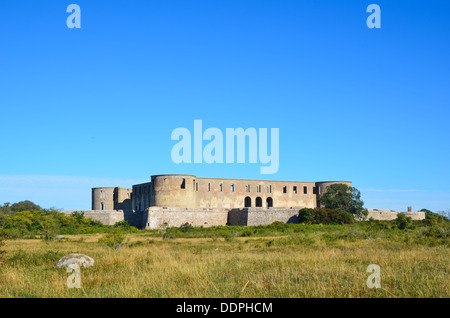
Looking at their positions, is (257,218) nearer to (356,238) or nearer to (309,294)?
(356,238)

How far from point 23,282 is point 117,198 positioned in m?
53.0

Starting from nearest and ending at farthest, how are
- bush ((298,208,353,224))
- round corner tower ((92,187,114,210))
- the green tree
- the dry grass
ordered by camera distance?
the dry grass
bush ((298,208,353,224))
the green tree
round corner tower ((92,187,114,210))

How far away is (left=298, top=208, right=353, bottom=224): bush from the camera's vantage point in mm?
48062

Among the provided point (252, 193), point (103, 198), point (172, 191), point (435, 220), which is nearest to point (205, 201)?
point (172, 191)

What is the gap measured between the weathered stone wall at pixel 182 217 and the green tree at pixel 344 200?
13.3 m

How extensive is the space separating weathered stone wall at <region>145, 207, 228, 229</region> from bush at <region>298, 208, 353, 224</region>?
9.72m

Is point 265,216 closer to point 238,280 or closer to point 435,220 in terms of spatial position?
point 435,220

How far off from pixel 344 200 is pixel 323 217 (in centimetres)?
877

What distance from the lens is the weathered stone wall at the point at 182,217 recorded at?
48.3 metres

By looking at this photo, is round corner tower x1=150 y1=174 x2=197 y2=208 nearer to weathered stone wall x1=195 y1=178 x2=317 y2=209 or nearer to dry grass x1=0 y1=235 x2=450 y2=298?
weathered stone wall x1=195 y1=178 x2=317 y2=209

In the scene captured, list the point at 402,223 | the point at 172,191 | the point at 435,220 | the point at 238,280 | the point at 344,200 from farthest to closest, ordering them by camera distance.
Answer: the point at 344,200 → the point at 172,191 → the point at 402,223 → the point at 435,220 → the point at 238,280

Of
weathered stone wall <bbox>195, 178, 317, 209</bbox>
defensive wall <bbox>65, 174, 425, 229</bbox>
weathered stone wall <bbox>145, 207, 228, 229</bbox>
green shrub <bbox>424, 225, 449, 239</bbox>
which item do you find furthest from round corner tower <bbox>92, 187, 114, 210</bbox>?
green shrub <bbox>424, 225, 449, 239</bbox>

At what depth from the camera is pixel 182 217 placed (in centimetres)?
5009

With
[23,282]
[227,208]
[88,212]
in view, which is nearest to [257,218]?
[227,208]
